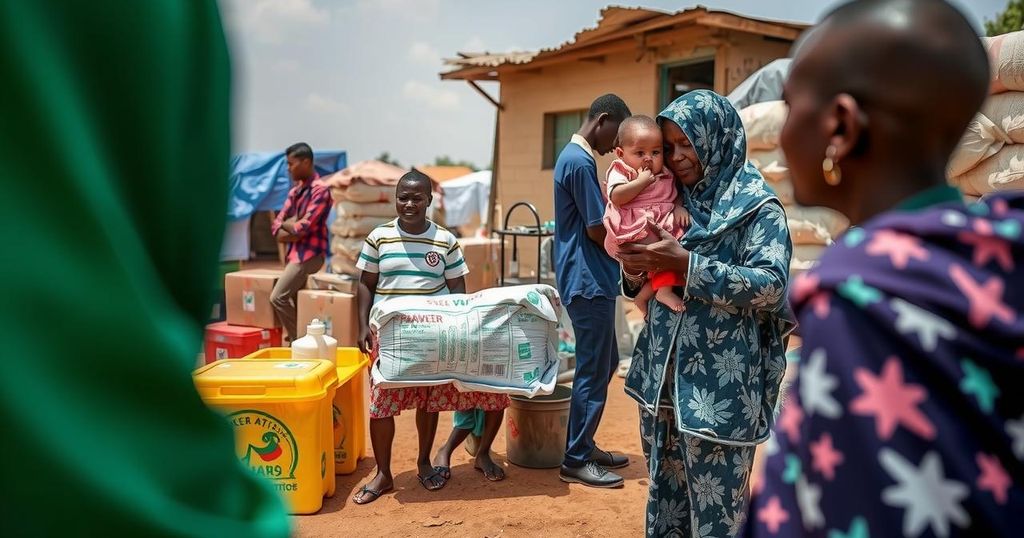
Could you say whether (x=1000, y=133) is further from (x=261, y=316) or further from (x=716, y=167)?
(x=261, y=316)

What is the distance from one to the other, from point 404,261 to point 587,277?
3.23 ft

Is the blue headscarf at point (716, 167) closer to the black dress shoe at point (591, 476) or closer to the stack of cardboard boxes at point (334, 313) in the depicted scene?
the black dress shoe at point (591, 476)

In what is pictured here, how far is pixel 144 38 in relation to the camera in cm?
65

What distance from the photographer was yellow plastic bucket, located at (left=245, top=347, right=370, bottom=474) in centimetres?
445

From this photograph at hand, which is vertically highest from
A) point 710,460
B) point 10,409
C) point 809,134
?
point 809,134

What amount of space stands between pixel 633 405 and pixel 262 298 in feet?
10.7

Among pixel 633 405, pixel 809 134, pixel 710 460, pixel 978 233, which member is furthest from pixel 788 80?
pixel 633 405

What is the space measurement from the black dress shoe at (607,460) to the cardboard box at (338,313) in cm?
239

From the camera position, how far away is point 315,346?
13.9ft

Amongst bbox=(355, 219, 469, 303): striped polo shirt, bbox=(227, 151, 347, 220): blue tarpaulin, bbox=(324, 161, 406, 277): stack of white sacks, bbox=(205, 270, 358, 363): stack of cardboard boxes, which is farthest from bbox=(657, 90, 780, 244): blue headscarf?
bbox=(227, 151, 347, 220): blue tarpaulin

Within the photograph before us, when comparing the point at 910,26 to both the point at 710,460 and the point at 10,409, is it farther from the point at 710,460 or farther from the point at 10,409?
the point at 710,460

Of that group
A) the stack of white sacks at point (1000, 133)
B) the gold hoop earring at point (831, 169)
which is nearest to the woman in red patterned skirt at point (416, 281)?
the stack of white sacks at point (1000, 133)

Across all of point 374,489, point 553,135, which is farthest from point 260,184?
point 374,489

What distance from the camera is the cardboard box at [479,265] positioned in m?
7.95
